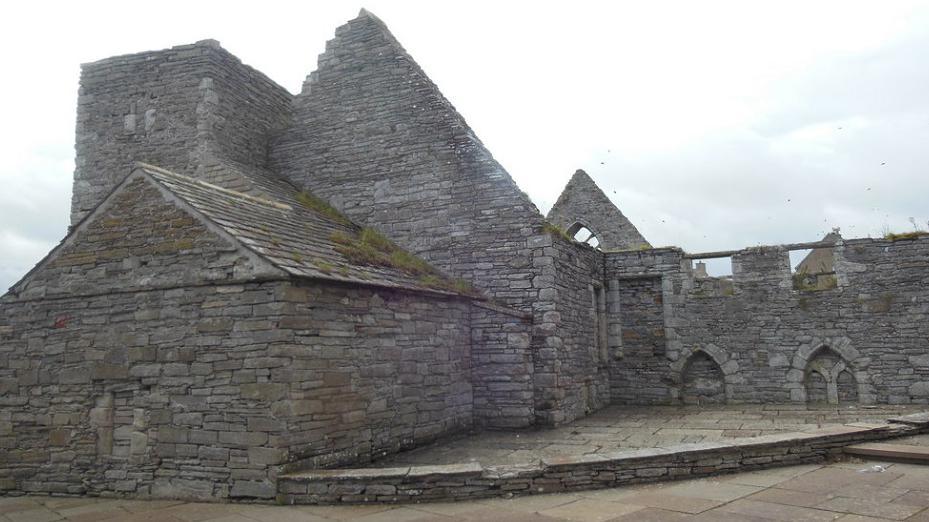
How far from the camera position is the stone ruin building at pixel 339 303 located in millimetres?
7871

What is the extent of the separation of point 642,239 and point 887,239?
592cm

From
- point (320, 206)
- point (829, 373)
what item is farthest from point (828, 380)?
point (320, 206)

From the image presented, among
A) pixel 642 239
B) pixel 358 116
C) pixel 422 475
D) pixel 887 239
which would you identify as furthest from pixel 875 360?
pixel 358 116

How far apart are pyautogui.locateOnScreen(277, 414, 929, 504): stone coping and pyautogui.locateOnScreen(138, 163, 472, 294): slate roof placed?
247 cm

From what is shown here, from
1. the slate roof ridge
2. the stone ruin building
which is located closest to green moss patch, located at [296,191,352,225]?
the stone ruin building

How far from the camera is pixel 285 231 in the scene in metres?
9.42

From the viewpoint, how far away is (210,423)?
303 inches

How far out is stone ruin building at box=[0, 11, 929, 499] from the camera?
787 cm

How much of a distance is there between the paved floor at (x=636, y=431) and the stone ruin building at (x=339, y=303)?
19.1 inches

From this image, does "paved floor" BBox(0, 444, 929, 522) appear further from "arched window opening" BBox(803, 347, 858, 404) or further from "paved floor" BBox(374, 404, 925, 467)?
"arched window opening" BBox(803, 347, 858, 404)

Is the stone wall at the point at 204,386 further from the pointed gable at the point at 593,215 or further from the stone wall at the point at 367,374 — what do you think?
the pointed gable at the point at 593,215

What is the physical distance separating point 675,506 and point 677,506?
19 mm

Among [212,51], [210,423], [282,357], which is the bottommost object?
[210,423]

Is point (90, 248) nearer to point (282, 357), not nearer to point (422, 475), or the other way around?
point (282, 357)
